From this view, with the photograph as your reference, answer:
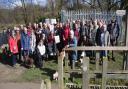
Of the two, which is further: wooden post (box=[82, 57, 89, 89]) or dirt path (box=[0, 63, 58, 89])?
dirt path (box=[0, 63, 58, 89])

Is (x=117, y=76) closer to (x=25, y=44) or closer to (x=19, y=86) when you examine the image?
(x=19, y=86)

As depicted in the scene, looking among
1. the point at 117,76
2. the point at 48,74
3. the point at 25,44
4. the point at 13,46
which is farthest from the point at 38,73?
the point at 117,76

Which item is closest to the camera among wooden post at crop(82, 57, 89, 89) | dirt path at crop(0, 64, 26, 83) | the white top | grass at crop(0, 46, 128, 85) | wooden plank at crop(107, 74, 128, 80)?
wooden post at crop(82, 57, 89, 89)

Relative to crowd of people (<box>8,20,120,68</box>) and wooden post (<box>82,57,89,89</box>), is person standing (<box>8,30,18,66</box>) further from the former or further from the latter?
wooden post (<box>82,57,89,89</box>)

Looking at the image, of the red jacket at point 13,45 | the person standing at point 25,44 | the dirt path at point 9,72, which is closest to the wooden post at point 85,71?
the dirt path at point 9,72

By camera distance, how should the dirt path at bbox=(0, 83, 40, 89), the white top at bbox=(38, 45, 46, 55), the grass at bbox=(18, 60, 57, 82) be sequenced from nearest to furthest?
the dirt path at bbox=(0, 83, 40, 89), the grass at bbox=(18, 60, 57, 82), the white top at bbox=(38, 45, 46, 55)

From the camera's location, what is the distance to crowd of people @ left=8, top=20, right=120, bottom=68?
15.0 meters

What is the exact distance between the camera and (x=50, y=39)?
15734 millimetres

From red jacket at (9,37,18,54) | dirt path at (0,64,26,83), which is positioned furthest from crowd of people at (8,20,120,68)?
dirt path at (0,64,26,83)

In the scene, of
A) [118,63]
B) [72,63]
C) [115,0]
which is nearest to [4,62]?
[72,63]

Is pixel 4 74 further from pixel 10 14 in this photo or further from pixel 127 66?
pixel 10 14

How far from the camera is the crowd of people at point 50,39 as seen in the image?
14992 mm

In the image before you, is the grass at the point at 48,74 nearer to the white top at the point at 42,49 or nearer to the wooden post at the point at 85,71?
the white top at the point at 42,49

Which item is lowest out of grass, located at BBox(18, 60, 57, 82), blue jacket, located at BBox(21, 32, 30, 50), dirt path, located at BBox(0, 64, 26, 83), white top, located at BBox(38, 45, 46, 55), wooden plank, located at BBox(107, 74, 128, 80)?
dirt path, located at BBox(0, 64, 26, 83)
